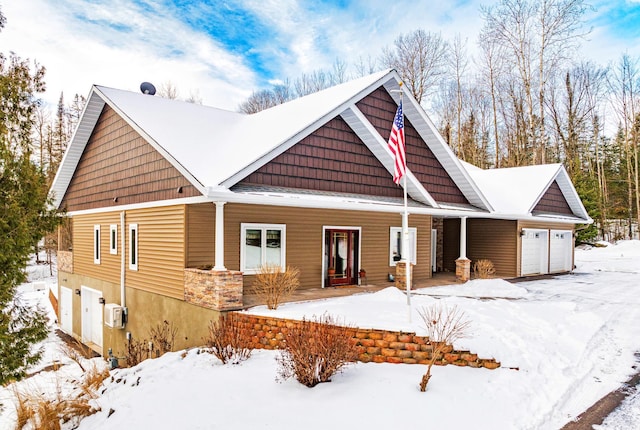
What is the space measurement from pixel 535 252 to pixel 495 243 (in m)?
2.33

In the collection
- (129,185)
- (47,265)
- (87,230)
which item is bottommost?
(47,265)

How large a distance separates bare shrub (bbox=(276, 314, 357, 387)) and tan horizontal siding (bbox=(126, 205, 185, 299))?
14.7 feet

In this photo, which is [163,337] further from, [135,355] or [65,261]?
[65,261]

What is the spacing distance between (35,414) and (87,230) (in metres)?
9.99

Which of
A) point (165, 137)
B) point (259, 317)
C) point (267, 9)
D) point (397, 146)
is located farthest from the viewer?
point (267, 9)

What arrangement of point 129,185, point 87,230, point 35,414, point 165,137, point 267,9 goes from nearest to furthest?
point 35,414 → point 165,137 → point 129,185 → point 87,230 → point 267,9

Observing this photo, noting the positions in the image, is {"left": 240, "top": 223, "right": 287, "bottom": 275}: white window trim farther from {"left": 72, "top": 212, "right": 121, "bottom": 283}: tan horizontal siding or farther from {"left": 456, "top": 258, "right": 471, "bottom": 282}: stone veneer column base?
{"left": 456, "top": 258, "right": 471, "bottom": 282}: stone veneer column base

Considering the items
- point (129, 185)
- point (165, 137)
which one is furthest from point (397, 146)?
point (129, 185)

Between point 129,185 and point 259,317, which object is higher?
point 129,185

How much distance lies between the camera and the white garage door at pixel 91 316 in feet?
47.8

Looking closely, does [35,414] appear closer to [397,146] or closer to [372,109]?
[397,146]

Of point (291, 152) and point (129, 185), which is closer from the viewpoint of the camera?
point (291, 152)

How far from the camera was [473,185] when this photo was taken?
14531 millimetres

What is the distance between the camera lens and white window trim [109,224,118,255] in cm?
1319
